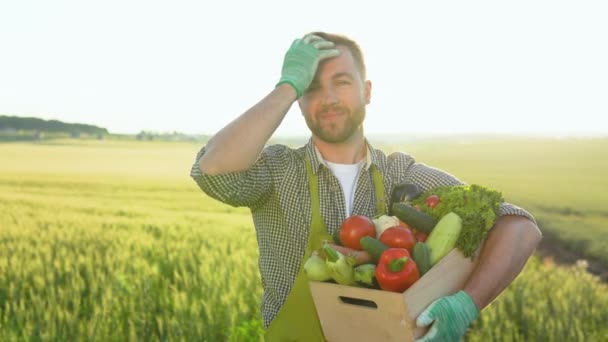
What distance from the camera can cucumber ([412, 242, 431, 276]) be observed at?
8.67ft

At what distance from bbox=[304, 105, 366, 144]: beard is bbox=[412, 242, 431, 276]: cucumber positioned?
809 mm

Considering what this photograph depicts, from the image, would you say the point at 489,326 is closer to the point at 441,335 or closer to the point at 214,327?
the point at 214,327

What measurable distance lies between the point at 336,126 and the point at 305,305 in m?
0.88

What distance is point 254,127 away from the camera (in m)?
2.86

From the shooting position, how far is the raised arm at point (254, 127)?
2859 millimetres

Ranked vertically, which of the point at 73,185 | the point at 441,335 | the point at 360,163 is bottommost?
the point at 73,185

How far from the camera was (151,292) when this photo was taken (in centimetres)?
667

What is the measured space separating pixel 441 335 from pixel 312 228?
0.83 meters

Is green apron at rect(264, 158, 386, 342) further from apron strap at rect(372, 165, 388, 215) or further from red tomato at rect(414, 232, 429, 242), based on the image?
red tomato at rect(414, 232, 429, 242)

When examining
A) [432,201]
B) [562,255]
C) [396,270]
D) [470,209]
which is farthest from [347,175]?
[562,255]

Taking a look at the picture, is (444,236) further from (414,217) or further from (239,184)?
(239,184)

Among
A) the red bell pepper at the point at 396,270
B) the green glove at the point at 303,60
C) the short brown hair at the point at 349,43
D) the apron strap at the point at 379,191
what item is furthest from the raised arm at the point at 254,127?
the red bell pepper at the point at 396,270

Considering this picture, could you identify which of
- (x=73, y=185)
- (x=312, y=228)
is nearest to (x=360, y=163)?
(x=312, y=228)

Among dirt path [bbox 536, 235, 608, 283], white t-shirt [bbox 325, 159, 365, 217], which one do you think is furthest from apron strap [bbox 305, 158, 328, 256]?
dirt path [bbox 536, 235, 608, 283]
